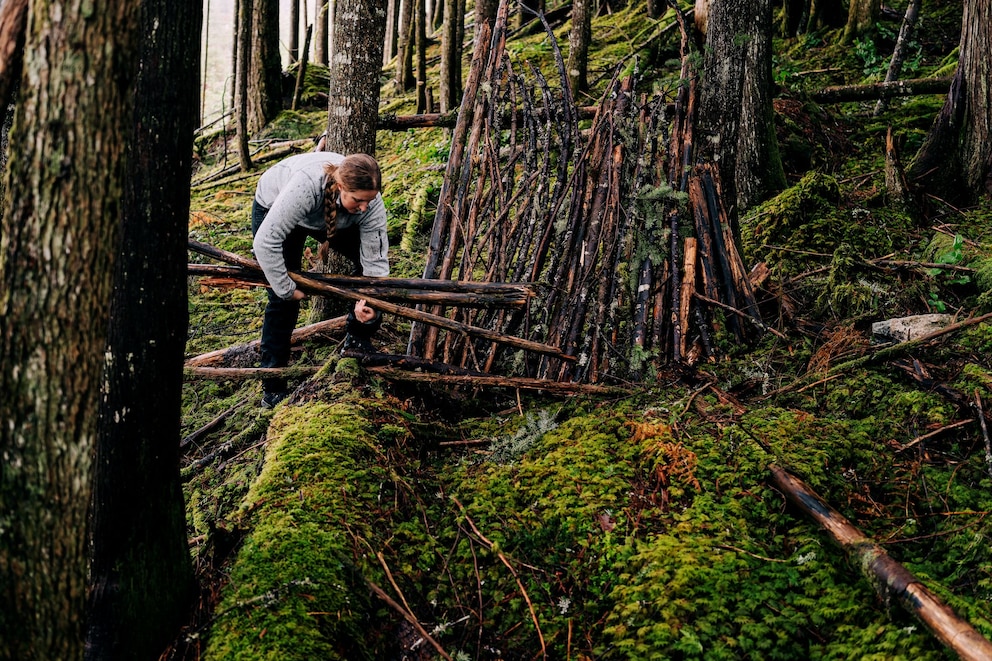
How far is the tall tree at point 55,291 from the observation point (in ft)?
4.87

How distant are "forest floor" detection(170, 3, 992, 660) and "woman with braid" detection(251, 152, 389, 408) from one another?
294 mm

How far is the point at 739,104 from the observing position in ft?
16.3

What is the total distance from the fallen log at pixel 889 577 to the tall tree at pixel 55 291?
7.28 feet

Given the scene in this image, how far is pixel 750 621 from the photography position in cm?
238

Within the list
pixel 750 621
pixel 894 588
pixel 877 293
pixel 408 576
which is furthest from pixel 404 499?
pixel 877 293

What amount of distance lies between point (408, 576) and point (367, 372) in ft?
4.57

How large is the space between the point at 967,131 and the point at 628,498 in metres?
4.33

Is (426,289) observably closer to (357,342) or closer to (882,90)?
(357,342)

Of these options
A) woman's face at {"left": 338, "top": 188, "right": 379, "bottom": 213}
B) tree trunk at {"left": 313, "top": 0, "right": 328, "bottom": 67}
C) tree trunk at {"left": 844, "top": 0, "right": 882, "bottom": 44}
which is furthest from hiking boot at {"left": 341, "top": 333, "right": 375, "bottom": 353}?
tree trunk at {"left": 313, "top": 0, "right": 328, "bottom": 67}

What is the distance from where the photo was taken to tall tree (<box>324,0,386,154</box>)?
15.9 feet

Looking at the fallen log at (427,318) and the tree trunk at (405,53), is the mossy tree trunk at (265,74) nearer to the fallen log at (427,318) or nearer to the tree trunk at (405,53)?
the tree trunk at (405,53)

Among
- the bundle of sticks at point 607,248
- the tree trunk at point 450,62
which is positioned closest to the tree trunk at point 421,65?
the tree trunk at point 450,62

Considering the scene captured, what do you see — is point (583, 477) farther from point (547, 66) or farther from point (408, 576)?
point (547, 66)

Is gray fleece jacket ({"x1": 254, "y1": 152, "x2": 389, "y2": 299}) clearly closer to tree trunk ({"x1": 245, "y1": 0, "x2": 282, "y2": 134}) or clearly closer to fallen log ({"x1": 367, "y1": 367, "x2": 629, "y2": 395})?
fallen log ({"x1": 367, "y1": 367, "x2": 629, "y2": 395})
